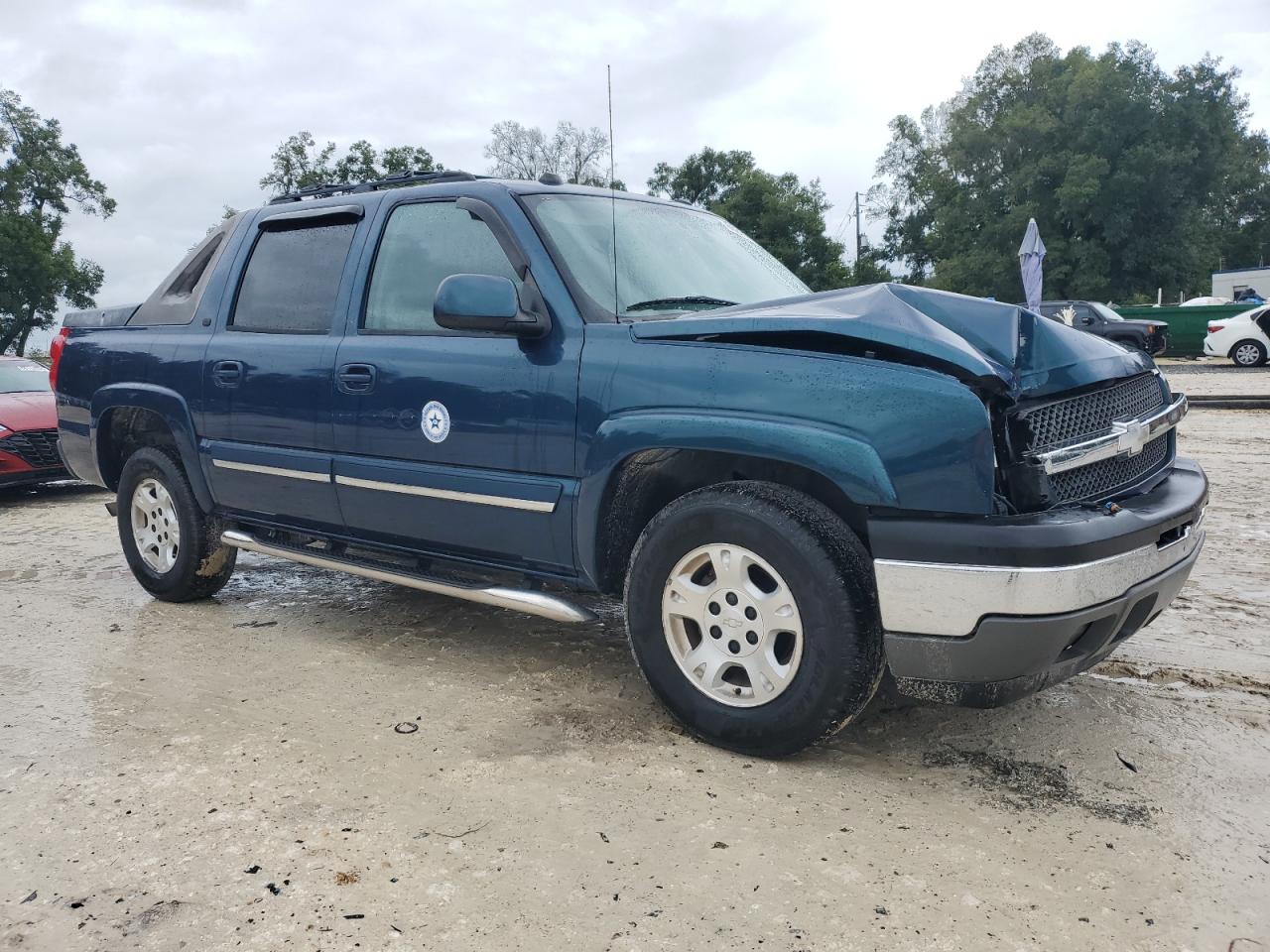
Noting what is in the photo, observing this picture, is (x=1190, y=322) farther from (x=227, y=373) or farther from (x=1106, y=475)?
(x=227, y=373)

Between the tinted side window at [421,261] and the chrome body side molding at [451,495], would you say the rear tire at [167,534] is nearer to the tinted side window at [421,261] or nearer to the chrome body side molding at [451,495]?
the chrome body side molding at [451,495]

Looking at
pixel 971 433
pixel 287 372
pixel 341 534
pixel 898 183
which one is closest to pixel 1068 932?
pixel 971 433

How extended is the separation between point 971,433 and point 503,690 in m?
1.99

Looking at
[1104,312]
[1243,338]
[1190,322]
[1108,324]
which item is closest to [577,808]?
[1108,324]

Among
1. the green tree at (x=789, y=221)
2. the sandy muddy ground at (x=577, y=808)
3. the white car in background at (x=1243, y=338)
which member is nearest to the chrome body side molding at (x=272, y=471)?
the sandy muddy ground at (x=577, y=808)

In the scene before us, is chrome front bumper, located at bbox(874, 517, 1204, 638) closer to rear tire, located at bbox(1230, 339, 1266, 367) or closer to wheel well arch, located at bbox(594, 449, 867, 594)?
wheel well arch, located at bbox(594, 449, 867, 594)

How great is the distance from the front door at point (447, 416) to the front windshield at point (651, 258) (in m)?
0.23

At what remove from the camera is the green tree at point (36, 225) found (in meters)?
41.8

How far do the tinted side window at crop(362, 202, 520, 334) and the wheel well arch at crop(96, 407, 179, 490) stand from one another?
1685 mm

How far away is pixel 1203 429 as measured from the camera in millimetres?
11688

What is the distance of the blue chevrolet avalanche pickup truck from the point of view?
2797 millimetres

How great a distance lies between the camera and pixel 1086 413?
3.09m

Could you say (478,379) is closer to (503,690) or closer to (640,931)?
(503,690)

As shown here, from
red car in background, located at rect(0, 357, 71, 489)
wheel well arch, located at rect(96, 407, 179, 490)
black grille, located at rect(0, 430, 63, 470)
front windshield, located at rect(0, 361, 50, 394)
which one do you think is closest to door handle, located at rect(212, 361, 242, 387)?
wheel well arch, located at rect(96, 407, 179, 490)
